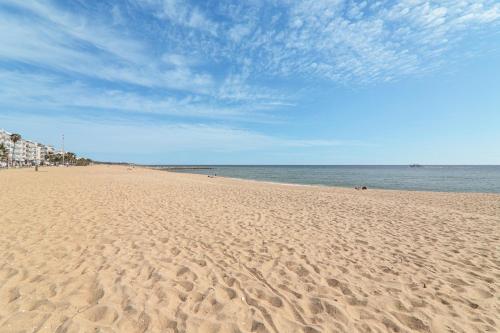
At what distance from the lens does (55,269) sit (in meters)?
4.52

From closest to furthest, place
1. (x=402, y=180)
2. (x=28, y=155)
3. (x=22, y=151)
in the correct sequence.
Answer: (x=402, y=180) → (x=22, y=151) → (x=28, y=155)

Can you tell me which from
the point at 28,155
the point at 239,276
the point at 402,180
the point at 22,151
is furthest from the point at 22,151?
the point at 239,276

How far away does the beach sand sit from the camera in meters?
3.31

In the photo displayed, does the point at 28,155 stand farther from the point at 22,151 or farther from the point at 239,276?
the point at 239,276

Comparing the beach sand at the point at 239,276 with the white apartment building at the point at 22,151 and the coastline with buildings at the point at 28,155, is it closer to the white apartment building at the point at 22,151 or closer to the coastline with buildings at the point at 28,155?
the coastline with buildings at the point at 28,155

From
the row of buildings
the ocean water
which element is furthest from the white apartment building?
the ocean water

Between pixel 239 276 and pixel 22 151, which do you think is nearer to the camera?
pixel 239 276

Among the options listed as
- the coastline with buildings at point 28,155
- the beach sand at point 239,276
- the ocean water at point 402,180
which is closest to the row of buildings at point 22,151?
the coastline with buildings at point 28,155

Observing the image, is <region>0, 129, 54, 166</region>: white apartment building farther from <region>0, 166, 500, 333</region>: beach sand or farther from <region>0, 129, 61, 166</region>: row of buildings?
<region>0, 166, 500, 333</region>: beach sand

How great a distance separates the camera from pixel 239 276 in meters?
4.55

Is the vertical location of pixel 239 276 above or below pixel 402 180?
above

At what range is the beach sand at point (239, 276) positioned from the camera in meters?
3.31

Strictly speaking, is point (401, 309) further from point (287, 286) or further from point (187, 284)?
point (187, 284)

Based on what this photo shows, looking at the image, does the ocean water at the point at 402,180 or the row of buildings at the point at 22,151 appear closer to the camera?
the ocean water at the point at 402,180
